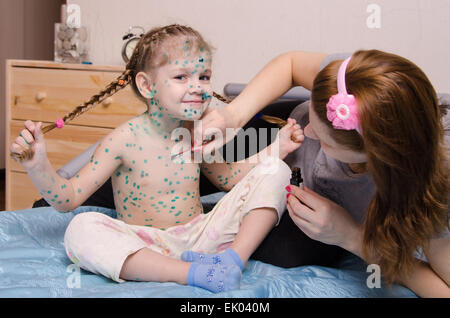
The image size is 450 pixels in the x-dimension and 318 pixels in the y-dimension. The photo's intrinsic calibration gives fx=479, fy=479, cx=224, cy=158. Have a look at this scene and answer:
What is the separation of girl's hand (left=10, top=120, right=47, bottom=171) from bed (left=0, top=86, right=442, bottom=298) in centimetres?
22

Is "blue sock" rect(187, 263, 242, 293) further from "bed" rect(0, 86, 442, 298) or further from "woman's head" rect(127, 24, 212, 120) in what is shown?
"woman's head" rect(127, 24, 212, 120)

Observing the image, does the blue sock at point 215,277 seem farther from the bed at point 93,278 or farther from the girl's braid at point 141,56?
the girl's braid at point 141,56

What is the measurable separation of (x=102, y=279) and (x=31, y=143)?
31cm

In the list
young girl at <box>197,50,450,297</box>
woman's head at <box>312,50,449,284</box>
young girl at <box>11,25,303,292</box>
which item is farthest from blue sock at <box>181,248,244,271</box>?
woman's head at <box>312,50,449,284</box>

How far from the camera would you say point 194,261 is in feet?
3.39

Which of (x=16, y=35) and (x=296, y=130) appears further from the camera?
(x=16, y=35)

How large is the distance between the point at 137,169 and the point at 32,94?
122cm

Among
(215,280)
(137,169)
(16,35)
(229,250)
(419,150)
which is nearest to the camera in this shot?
(419,150)

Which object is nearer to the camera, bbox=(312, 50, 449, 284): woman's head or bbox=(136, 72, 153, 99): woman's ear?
bbox=(312, 50, 449, 284): woman's head

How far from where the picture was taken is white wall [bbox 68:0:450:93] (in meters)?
1.68

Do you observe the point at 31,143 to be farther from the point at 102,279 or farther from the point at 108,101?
the point at 108,101

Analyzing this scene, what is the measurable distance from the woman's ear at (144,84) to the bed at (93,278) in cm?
40
